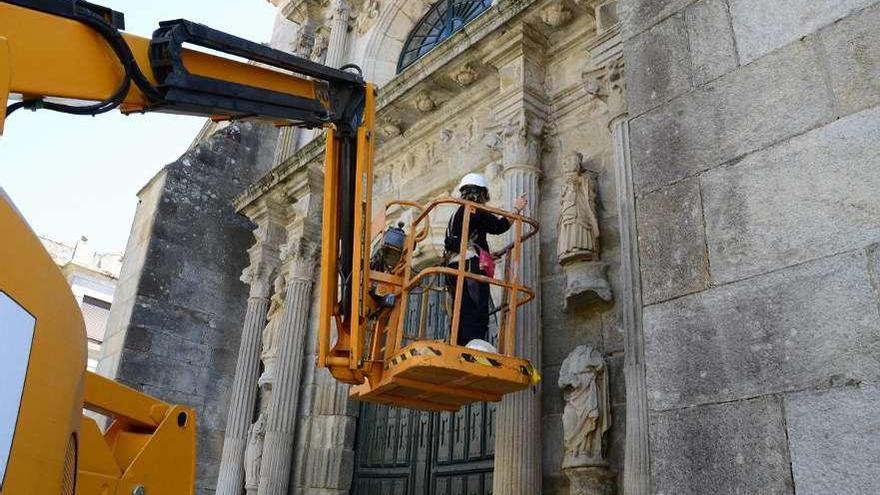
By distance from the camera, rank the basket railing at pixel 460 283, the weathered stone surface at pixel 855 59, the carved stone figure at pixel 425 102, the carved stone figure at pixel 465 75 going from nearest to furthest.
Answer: the weathered stone surface at pixel 855 59 < the basket railing at pixel 460 283 < the carved stone figure at pixel 465 75 < the carved stone figure at pixel 425 102

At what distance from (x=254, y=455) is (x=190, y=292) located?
4.38 m

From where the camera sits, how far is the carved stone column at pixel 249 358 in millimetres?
9852

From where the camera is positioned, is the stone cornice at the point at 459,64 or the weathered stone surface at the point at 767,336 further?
the stone cornice at the point at 459,64

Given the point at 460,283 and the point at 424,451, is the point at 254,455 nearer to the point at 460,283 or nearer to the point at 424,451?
the point at 424,451

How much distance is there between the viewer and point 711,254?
2.72 metres

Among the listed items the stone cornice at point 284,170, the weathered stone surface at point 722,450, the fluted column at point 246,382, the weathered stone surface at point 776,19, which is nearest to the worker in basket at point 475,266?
the weathered stone surface at point 722,450

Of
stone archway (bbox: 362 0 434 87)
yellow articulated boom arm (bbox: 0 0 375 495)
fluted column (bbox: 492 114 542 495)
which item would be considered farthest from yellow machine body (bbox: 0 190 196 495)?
stone archway (bbox: 362 0 434 87)

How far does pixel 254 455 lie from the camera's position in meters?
9.36

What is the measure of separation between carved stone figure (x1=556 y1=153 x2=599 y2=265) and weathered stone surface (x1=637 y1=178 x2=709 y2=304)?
2957 mm

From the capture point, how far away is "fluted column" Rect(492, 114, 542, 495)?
5602 millimetres

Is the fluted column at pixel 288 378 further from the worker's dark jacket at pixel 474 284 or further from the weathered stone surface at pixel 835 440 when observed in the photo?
the weathered stone surface at pixel 835 440

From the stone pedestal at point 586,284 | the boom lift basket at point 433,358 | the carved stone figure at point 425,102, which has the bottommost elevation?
the boom lift basket at point 433,358

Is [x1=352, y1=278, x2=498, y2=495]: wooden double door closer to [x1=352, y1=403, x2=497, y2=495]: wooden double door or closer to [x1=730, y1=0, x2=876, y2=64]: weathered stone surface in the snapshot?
[x1=352, y1=403, x2=497, y2=495]: wooden double door

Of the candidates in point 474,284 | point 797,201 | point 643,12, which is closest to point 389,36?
point 474,284
